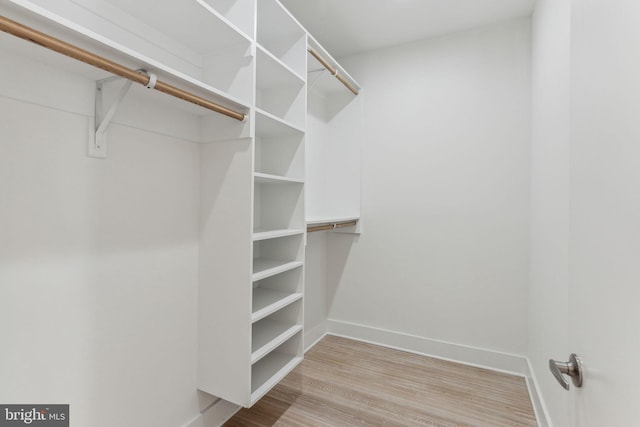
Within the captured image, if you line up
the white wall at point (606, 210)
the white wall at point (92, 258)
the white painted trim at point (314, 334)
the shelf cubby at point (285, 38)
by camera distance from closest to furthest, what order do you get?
1. the white wall at point (606, 210)
2. the white wall at point (92, 258)
3. the shelf cubby at point (285, 38)
4. the white painted trim at point (314, 334)

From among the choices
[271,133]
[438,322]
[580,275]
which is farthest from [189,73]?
[438,322]

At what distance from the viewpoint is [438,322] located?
8.41 ft

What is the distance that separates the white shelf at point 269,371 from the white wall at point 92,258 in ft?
1.11

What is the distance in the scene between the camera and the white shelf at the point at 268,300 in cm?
154

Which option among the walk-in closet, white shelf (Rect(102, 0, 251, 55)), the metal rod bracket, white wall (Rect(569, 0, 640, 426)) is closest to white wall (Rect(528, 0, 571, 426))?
the walk-in closet

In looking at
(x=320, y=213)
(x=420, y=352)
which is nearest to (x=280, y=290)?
(x=320, y=213)

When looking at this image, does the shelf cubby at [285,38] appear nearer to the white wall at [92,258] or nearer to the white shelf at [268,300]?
the white wall at [92,258]

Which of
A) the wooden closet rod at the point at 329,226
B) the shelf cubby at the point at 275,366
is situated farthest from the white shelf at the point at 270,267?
the shelf cubby at the point at 275,366

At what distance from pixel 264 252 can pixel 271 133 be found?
0.79 metres

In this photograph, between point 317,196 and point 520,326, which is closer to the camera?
point 520,326

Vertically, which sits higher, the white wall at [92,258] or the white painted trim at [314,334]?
the white wall at [92,258]

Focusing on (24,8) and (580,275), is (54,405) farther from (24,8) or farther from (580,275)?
(580,275)

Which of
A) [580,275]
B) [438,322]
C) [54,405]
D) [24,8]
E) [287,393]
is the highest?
[24,8]

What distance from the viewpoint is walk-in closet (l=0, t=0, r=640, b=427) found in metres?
0.73
